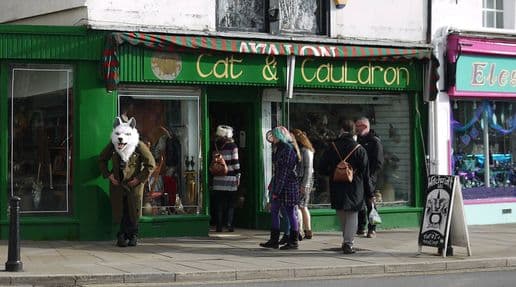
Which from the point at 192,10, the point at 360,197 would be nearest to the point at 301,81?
the point at 192,10

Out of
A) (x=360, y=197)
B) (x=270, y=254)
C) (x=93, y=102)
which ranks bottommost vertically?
(x=270, y=254)

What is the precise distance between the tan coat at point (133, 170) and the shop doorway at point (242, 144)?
7.31ft

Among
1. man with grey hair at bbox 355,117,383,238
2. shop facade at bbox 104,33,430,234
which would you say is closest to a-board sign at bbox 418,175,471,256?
man with grey hair at bbox 355,117,383,238

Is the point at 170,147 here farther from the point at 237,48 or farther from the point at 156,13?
the point at 156,13

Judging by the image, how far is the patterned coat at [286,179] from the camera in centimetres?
1248

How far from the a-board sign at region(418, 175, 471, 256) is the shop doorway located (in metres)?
3.86

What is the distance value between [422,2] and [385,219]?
4352 mm

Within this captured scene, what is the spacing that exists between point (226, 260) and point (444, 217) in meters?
3.28

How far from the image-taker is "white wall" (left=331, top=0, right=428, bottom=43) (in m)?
15.5

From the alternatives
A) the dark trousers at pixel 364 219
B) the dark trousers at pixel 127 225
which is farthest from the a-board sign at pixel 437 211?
the dark trousers at pixel 127 225

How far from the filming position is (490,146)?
17422mm

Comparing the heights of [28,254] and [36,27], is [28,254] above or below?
below

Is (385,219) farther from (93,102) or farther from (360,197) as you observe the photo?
(93,102)

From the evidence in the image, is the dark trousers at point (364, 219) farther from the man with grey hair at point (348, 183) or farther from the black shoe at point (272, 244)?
the black shoe at point (272, 244)
